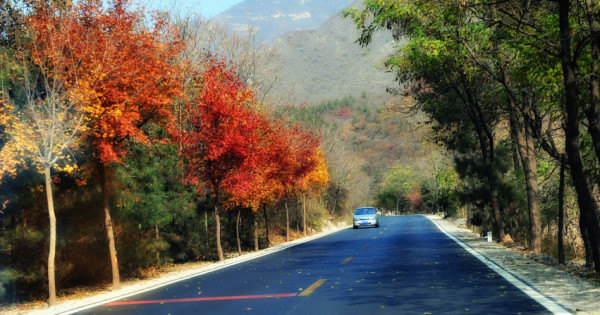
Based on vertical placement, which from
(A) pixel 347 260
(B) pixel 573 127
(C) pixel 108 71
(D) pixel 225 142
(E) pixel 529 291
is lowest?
(A) pixel 347 260

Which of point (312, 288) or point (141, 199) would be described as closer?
point (312, 288)

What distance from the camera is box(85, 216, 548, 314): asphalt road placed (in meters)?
8.91

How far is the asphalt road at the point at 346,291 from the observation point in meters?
8.91

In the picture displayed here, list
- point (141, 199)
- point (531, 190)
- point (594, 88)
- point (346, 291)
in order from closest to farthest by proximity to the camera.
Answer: point (346, 291)
point (594, 88)
point (141, 199)
point (531, 190)

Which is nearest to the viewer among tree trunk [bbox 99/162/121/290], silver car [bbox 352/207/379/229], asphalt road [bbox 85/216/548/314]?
asphalt road [bbox 85/216/548/314]

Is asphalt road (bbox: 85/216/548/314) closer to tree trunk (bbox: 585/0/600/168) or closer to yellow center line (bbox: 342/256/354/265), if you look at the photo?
yellow center line (bbox: 342/256/354/265)

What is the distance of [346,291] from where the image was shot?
1089cm

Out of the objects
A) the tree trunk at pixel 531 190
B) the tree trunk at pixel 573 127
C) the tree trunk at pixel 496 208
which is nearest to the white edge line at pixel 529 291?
the tree trunk at pixel 573 127

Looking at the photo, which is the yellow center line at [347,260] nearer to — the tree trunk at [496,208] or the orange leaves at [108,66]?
the orange leaves at [108,66]

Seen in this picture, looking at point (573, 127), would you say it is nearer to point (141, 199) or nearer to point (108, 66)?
point (108, 66)

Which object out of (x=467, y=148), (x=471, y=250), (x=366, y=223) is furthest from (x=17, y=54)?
(x=366, y=223)

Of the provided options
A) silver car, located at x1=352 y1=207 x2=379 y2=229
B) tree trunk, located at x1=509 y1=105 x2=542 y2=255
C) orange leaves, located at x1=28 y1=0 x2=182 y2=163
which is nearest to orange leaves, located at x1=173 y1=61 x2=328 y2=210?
orange leaves, located at x1=28 y1=0 x2=182 y2=163

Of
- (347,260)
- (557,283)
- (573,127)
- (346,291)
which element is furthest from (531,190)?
(346,291)

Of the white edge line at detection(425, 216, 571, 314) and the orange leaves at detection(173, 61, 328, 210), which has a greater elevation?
the orange leaves at detection(173, 61, 328, 210)
